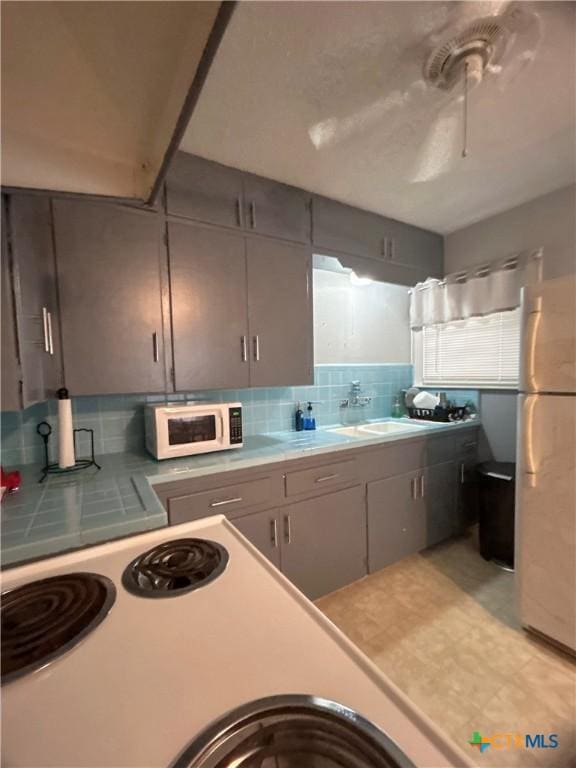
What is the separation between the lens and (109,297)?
152 cm

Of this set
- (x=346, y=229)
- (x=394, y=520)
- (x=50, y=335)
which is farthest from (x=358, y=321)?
(x=50, y=335)

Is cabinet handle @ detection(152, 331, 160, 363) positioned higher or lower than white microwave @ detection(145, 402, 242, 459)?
higher

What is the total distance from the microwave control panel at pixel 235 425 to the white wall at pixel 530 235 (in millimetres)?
2240

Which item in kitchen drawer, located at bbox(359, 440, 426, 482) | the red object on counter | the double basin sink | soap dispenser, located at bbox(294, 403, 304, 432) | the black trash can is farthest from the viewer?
the double basin sink

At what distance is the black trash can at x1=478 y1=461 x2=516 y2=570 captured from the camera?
218 centimetres

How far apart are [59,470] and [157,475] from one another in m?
0.50

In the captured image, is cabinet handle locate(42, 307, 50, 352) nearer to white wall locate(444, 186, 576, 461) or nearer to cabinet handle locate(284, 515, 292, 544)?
cabinet handle locate(284, 515, 292, 544)

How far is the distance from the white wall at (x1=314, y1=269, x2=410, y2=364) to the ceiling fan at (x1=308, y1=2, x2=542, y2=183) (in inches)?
44.2

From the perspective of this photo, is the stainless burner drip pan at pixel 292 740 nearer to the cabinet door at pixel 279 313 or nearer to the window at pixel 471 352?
the cabinet door at pixel 279 313

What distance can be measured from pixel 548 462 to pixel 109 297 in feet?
7.39

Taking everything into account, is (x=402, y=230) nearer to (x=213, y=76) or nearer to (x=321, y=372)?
(x=321, y=372)

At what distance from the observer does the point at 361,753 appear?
40cm

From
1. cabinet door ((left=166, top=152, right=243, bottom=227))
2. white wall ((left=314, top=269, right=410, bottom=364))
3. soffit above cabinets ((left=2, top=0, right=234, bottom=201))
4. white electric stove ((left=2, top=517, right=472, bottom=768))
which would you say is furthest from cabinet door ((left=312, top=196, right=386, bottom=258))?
white electric stove ((left=2, top=517, right=472, bottom=768))

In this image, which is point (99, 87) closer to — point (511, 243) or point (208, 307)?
point (208, 307)
